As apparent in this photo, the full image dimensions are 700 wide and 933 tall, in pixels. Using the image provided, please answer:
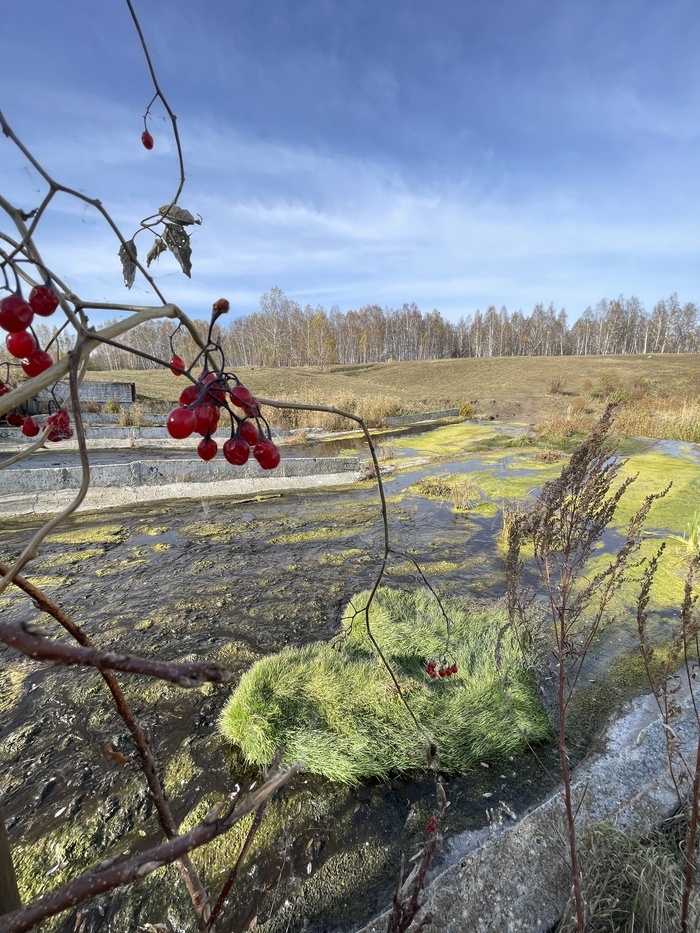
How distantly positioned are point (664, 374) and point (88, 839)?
1762 inches

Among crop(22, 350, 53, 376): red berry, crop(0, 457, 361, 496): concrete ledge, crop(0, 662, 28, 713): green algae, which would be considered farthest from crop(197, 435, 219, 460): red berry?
crop(0, 457, 361, 496): concrete ledge

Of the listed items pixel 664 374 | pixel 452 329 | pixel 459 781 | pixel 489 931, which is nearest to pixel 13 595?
pixel 459 781

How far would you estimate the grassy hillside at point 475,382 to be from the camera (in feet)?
77.4

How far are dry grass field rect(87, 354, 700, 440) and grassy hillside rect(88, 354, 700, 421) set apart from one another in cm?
7

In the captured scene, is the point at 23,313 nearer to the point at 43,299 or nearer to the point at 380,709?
the point at 43,299

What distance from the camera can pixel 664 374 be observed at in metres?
36.4

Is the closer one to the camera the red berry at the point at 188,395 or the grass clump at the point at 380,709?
the red berry at the point at 188,395

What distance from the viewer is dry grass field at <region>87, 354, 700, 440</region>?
20.5m

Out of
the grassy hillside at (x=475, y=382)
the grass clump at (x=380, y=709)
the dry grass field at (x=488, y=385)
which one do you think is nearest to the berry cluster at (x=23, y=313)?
the grass clump at (x=380, y=709)

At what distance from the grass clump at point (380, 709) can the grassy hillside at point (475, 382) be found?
15161mm

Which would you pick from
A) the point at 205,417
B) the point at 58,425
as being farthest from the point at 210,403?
the point at 58,425

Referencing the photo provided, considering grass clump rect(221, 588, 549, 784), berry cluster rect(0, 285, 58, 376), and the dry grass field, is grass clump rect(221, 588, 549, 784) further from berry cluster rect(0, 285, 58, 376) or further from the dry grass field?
the dry grass field

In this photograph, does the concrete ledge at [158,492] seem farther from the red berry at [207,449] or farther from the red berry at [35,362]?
the red berry at [207,449]

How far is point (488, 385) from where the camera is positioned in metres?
39.8
